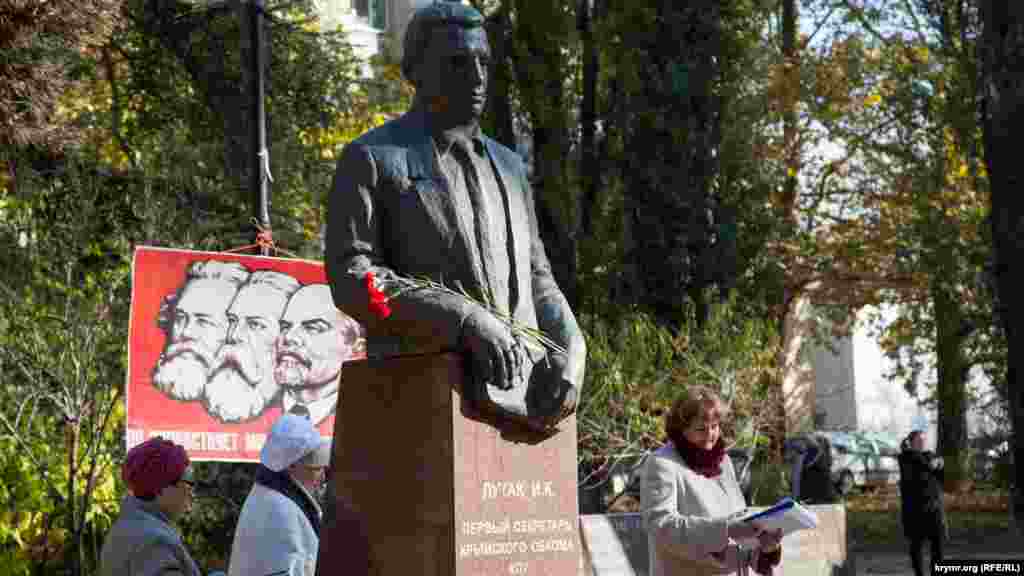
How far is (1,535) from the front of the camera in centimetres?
1478

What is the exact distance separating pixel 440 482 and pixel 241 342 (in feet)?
17.4

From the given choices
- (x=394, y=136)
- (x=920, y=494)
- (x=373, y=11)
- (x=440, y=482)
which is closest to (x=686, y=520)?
(x=440, y=482)

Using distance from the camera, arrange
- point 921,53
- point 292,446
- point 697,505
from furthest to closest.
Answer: point 921,53 < point 697,505 < point 292,446

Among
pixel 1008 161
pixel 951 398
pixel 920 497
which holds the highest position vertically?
pixel 1008 161

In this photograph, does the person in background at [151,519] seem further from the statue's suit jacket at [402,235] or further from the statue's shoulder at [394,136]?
the statue's shoulder at [394,136]

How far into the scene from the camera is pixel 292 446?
6223mm

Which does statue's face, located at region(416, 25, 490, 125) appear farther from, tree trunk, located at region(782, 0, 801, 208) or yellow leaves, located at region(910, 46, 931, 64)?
tree trunk, located at region(782, 0, 801, 208)

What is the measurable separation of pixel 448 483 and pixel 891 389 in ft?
219

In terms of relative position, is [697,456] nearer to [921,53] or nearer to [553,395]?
[553,395]

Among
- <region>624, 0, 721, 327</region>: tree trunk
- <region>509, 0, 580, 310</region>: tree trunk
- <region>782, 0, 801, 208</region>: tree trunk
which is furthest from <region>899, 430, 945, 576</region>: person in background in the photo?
<region>782, 0, 801, 208</region>: tree trunk

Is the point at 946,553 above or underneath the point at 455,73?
underneath

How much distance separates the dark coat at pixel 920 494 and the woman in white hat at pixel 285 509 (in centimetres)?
1118

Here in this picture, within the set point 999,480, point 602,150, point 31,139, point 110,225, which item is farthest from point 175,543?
point 999,480

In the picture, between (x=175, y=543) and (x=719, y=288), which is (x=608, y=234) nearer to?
(x=719, y=288)
